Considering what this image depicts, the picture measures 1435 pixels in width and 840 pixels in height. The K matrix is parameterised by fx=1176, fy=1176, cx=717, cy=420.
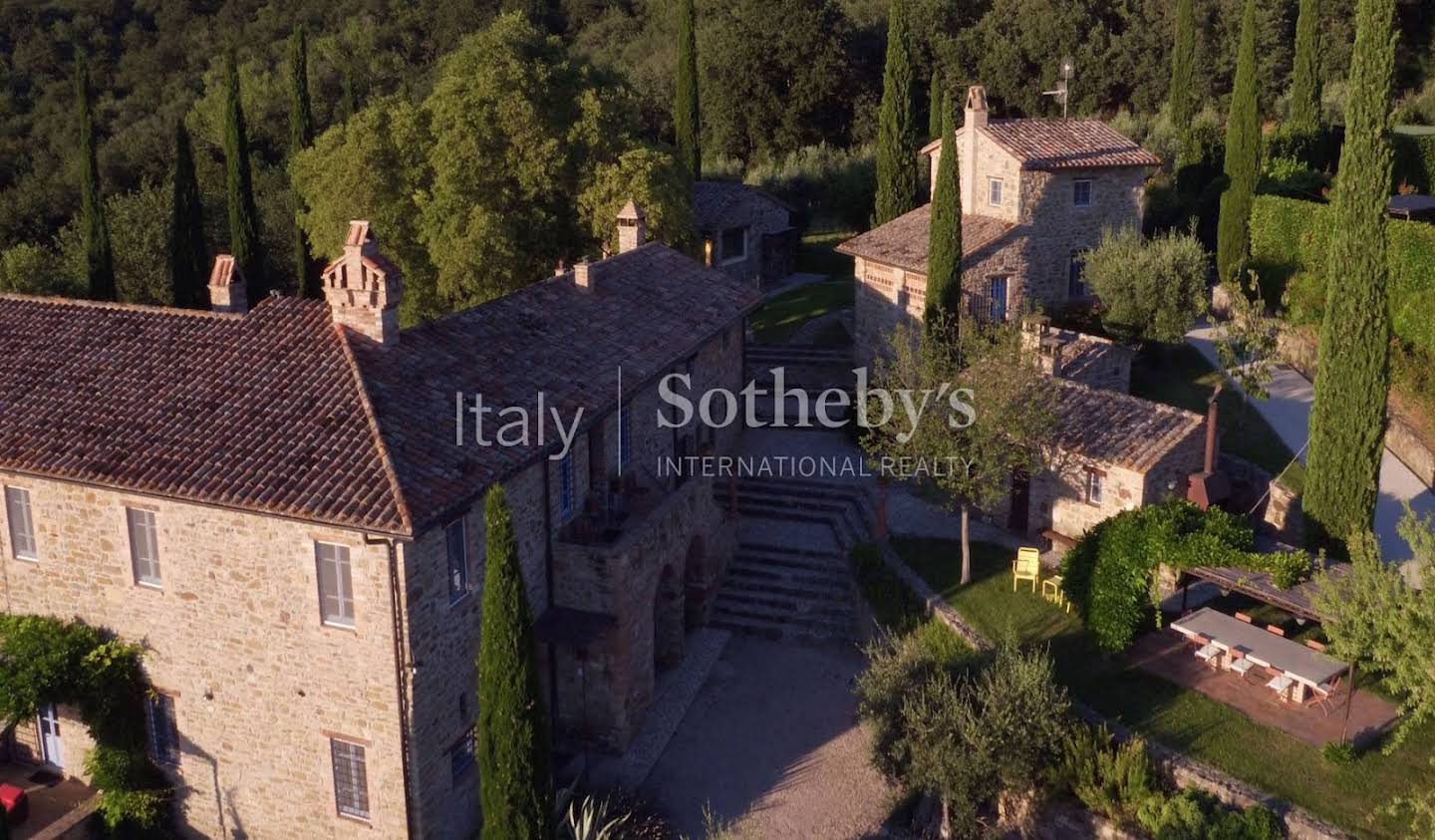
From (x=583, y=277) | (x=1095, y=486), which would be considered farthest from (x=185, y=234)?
(x=1095, y=486)

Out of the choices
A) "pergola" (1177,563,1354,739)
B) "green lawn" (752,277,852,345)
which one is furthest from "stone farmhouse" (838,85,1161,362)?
"pergola" (1177,563,1354,739)

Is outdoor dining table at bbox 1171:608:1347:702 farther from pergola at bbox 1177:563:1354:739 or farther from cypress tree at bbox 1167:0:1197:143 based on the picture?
cypress tree at bbox 1167:0:1197:143

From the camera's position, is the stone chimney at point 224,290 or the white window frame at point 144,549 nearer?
the white window frame at point 144,549

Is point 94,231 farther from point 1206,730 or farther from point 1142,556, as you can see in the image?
point 1206,730

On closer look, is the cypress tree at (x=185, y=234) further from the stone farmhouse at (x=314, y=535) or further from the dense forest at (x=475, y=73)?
the stone farmhouse at (x=314, y=535)

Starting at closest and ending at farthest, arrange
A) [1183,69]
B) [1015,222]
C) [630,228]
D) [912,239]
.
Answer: [630,228], [1015,222], [912,239], [1183,69]

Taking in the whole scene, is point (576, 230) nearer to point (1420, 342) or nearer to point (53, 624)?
point (53, 624)

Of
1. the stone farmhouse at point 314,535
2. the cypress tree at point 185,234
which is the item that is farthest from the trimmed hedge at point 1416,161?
the cypress tree at point 185,234
